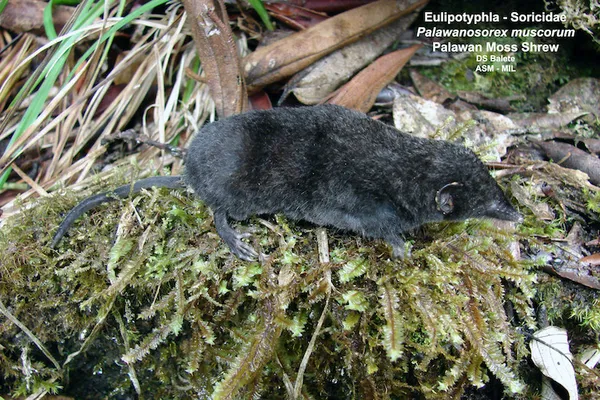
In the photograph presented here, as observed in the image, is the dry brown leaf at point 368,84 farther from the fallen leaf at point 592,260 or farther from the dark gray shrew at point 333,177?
the fallen leaf at point 592,260

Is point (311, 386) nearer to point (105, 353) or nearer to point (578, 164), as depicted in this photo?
point (105, 353)

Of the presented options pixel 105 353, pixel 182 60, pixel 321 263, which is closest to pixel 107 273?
pixel 105 353

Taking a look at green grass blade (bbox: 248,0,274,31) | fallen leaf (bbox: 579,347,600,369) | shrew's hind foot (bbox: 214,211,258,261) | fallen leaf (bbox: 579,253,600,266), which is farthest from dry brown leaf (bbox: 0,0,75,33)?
fallen leaf (bbox: 579,347,600,369)

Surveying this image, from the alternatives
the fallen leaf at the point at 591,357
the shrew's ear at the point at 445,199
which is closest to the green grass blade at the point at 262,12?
the shrew's ear at the point at 445,199

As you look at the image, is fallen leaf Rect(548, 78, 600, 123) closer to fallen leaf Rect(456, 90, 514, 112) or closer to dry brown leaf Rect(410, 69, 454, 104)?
fallen leaf Rect(456, 90, 514, 112)

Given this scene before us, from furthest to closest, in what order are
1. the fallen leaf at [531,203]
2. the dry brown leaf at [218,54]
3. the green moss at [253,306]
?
the dry brown leaf at [218,54] → the fallen leaf at [531,203] → the green moss at [253,306]

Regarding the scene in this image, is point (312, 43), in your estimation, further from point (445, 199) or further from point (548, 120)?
point (548, 120)

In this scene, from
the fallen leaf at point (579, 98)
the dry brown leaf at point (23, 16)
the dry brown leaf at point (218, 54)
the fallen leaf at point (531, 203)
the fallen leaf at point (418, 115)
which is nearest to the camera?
the fallen leaf at point (531, 203)
